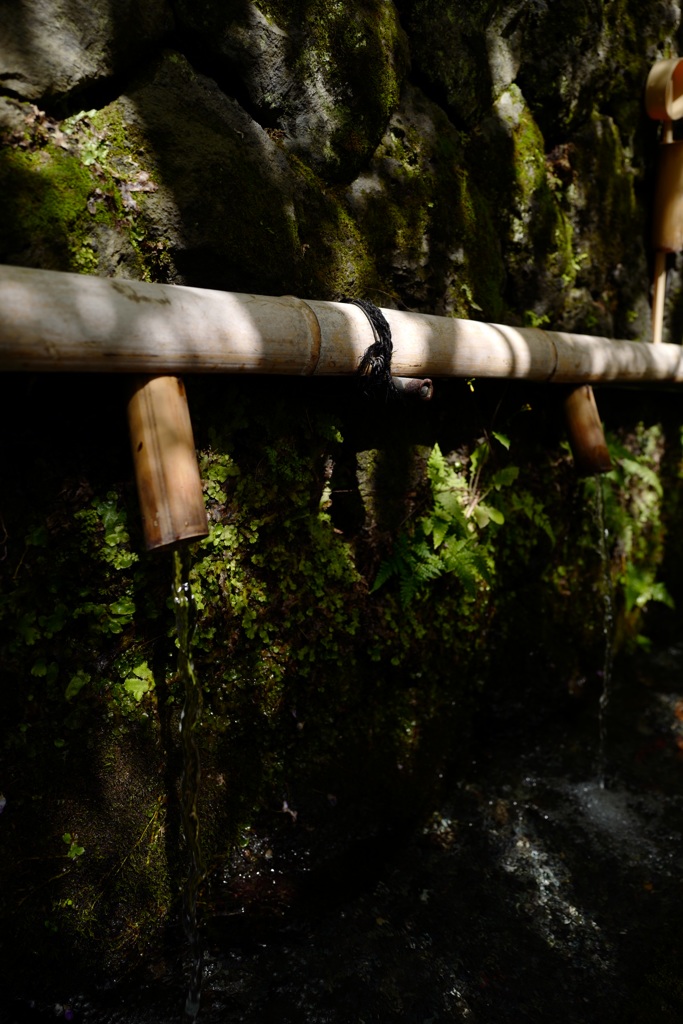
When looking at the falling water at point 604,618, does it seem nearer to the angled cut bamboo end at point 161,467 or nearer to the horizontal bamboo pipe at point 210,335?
the horizontal bamboo pipe at point 210,335

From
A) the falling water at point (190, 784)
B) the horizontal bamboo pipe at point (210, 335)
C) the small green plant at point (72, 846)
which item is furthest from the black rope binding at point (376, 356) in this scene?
the small green plant at point (72, 846)

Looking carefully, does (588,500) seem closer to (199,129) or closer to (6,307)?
(199,129)

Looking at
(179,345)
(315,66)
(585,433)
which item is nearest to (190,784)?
(179,345)

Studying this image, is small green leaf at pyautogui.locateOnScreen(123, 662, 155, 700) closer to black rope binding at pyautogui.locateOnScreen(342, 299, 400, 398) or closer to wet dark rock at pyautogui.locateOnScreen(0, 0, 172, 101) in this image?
black rope binding at pyautogui.locateOnScreen(342, 299, 400, 398)

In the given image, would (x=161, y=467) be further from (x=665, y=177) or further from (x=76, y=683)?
(x=665, y=177)

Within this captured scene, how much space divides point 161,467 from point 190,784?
158cm

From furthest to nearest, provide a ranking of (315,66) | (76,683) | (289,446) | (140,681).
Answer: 1. (289,446)
2. (315,66)
3. (140,681)
4. (76,683)

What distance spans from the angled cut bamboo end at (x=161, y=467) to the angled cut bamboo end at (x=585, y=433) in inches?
111

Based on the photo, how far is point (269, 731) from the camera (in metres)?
3.38

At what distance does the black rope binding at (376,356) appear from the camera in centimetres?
303

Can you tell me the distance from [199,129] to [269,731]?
2.89 m

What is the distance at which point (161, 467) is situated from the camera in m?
2.46

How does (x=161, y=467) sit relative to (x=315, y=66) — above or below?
below

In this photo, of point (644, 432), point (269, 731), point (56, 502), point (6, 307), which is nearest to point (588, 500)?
point (644, 432)
